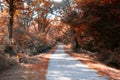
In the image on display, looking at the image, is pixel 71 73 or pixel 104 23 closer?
pixel 71 73

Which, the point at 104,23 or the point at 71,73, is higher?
the point at 104,23

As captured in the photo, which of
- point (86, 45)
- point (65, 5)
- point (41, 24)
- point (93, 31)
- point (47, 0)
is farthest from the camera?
point (41, 24)

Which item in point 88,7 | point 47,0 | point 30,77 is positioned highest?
point 47,0

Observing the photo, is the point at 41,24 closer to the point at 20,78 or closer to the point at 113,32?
the point at 113,32

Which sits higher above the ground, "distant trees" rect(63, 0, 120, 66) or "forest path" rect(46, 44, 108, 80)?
"distant trees" rect(63, 0, 120, 66)

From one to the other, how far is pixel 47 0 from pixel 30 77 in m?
41.0

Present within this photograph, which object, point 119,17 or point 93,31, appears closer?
point 119,17

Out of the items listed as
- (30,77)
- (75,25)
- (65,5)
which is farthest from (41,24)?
(30,77)

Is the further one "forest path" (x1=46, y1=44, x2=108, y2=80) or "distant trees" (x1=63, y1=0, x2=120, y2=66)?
"distant trees" (x1=63, y1=0, x2=120, y2=66)

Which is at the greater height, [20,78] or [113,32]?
[113,32]

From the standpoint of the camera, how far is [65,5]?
156 feet

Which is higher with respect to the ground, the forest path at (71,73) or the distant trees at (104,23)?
the distant trees at (104,23)

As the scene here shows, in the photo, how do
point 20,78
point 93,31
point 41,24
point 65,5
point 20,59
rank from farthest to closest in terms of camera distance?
1. point 41,24
2. point 65,5
3. point 93,31
4. point 20,59
5. point 20,78

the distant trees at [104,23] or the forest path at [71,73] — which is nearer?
the forest path at [71,73]
